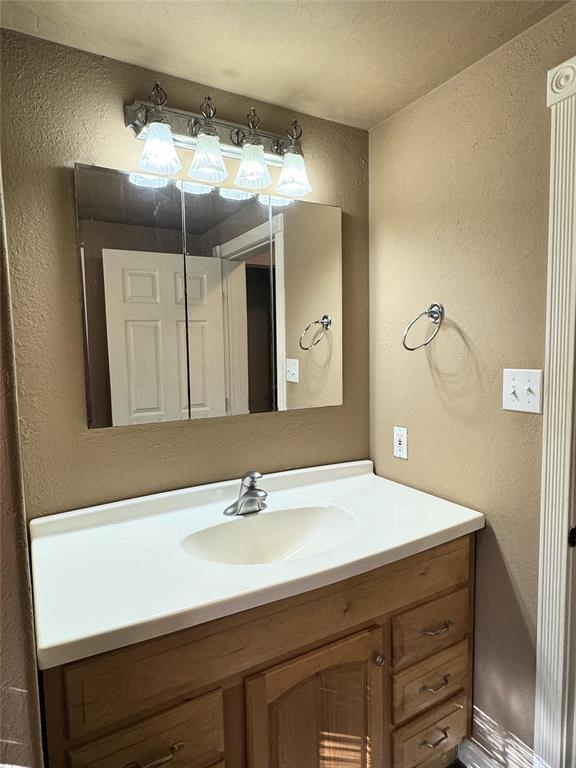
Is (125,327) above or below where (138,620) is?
above

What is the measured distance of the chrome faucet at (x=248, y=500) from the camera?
1.30m

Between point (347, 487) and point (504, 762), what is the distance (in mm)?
894

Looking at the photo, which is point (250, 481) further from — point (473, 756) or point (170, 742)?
point (473, 756)

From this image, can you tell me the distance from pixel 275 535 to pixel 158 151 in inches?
45.9

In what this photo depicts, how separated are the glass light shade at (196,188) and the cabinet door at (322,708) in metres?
1.27

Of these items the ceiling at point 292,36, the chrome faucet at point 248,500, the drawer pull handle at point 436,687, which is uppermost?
the ceiling at point 292,36

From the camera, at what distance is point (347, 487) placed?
1.56 meters

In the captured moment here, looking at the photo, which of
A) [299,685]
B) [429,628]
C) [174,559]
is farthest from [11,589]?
[429,628]

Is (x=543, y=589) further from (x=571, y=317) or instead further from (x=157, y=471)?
(x=157, y=471)

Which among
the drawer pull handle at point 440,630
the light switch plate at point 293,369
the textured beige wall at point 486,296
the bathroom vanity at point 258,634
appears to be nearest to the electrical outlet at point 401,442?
the textured beige wall at point 486,296

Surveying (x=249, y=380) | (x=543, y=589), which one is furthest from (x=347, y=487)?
(x=543, y=589)

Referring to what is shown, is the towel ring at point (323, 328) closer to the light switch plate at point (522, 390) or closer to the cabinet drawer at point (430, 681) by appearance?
the light switch plate at point (522, 390)

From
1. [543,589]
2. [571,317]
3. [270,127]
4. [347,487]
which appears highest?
[270,127]

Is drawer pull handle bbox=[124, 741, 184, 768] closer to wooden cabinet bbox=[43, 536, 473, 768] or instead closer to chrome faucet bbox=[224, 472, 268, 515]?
wooden cabinet bbox=[43, 536, 473, 768]
